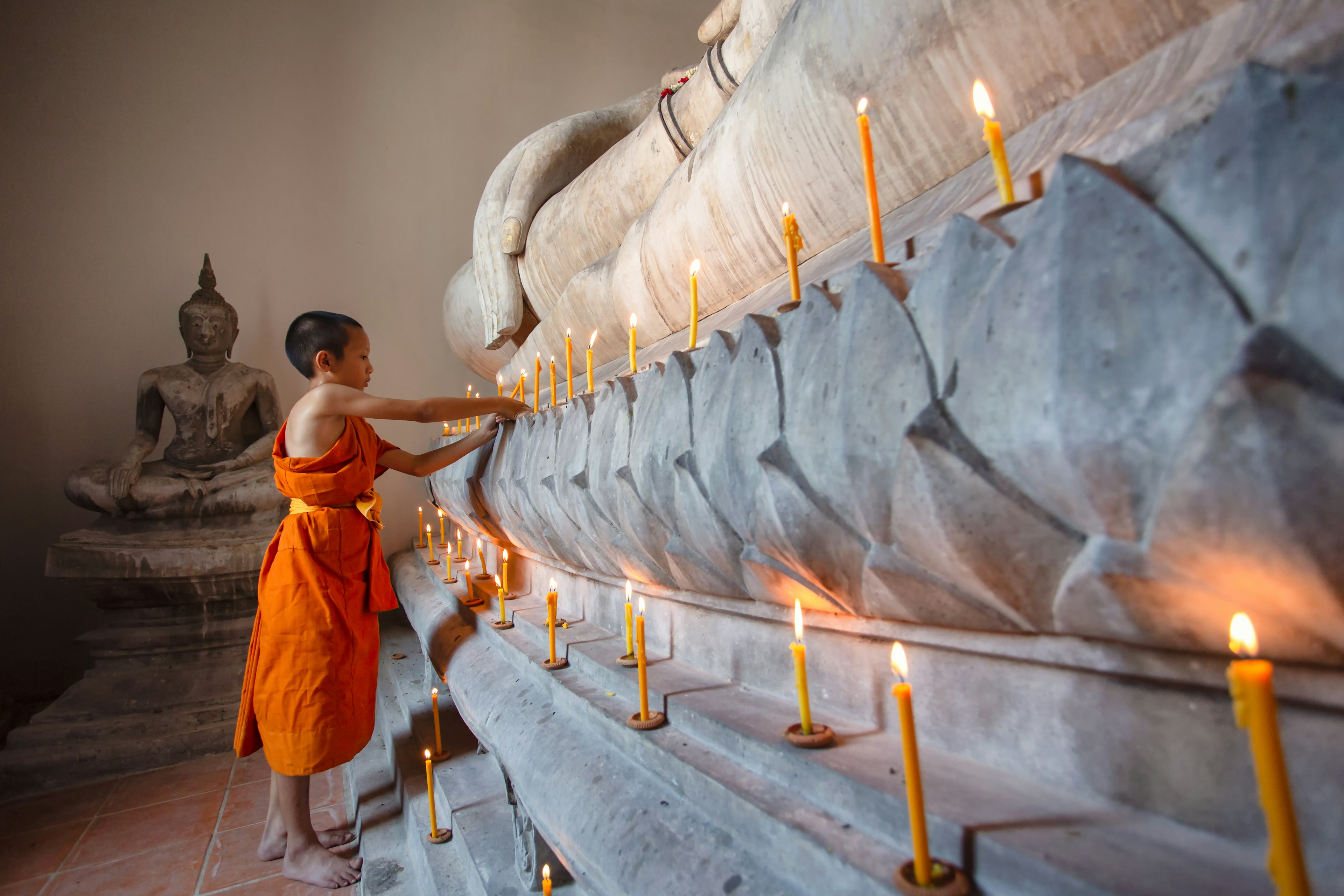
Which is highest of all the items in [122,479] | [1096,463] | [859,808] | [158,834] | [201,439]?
[201,439]

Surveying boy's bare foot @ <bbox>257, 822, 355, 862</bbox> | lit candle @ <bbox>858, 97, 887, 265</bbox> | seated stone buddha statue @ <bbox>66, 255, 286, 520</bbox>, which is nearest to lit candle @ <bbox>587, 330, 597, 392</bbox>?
lit candle @ <bbox>858, 97, 887, 265</bbox>

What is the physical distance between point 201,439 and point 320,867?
7.01 feet

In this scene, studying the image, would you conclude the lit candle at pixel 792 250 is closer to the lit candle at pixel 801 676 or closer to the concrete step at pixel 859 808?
the lit candle at pixel 801 676

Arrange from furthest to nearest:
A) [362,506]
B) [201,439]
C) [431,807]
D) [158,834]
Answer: [201,439]
[158,834]
[362,506]
[431,807]

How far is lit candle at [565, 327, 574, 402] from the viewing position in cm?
99

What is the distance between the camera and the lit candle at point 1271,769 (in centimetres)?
20

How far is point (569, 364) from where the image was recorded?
95 cm

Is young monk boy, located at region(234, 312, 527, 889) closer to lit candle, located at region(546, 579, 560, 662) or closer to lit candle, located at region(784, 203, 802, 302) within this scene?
lit candle, located at region(546, 579, 560, 662)

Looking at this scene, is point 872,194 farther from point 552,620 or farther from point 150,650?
point 150,650

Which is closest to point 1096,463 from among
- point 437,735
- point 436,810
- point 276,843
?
point 436,810

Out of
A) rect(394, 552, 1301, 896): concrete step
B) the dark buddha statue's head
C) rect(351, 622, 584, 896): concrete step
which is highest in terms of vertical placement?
the dark buddha statue's head

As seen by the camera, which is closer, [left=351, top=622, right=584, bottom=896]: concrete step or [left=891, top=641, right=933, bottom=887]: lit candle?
[left=891, top=641, right=933, bottom=887]: lit candle

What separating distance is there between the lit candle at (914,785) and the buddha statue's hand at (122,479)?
3033 mm

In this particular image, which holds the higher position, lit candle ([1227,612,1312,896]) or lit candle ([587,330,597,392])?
lit candle ([587,330,597,392])
